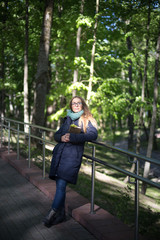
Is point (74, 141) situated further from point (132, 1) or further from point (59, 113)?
point (132, 1)

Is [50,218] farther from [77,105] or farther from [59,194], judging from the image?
[77,105]

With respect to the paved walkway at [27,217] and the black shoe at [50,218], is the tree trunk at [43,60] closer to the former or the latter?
the paved walkway at [27,217]

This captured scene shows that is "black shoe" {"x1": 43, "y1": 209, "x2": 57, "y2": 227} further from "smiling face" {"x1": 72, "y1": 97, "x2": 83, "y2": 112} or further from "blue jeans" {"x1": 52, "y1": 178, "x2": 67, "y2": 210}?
"smiling face" {"x1": 72, "y1": 97, "x2": 83, "y2": 112}

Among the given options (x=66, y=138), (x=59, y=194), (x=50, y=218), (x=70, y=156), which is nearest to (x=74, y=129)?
(x=66, y=138)

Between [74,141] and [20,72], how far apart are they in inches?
795

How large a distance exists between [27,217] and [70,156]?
3.92 feet

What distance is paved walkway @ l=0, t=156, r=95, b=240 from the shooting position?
3.21m

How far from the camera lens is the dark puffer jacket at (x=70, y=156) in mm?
3328

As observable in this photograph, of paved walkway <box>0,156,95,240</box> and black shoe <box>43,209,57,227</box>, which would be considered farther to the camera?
black shoe <box>43,209,57,227</box>

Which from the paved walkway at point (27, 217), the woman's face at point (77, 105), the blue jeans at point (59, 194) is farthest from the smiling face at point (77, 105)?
the paved walkway at point (27, 217)

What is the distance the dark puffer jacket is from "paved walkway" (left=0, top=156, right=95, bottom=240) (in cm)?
66

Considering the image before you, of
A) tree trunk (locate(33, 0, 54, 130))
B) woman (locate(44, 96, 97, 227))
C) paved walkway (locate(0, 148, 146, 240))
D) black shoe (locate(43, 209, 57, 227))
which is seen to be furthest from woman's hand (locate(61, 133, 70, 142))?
tree trunk (locate(33, 0, 54, 130))

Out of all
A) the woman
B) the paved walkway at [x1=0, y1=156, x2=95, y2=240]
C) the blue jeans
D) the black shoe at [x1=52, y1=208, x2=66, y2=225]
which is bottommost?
the paved walkway at [x1=0, y1=156, x2=95, y2=240]

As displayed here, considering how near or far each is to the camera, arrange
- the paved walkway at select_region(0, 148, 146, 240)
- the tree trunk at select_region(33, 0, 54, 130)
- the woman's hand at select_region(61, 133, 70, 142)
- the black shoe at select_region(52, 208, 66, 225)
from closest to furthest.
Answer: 1. the paved walkway at select_region(0, 148, 146, 240)
2. the woman's hand at select_region(61, 133, 70, 142)
3. the black shoe at select_region(52, 208, 66, 225)
4. the tree trunk at select_region(33, 0, 54, 130)
